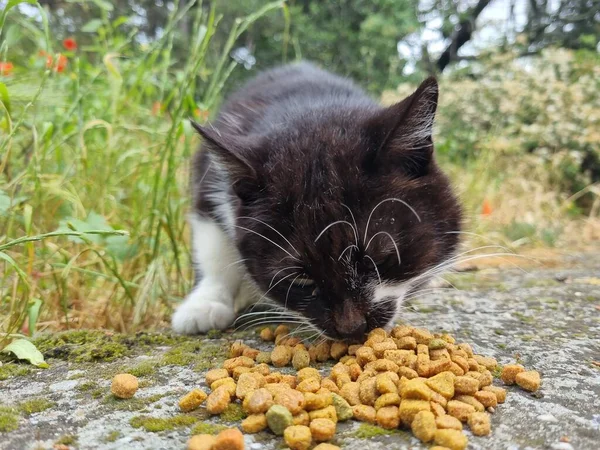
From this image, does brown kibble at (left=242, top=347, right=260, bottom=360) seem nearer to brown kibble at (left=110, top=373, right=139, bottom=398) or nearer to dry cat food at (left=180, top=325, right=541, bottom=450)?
dry cat food at (left=180, top=325, right=541, bottom=450)

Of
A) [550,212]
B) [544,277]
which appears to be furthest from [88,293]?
[550,212]

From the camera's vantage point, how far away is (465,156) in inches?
240

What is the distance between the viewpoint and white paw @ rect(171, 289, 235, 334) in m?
1.68

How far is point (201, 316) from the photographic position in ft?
5.57

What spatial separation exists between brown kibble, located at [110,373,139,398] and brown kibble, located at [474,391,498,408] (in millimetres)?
704

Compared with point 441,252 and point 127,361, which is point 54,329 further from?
point 441,252

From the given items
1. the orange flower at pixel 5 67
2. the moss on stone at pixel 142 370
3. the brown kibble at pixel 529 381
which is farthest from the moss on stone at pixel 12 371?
the brown kibble at pixel 529 381

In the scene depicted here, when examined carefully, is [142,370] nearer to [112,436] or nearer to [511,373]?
[112,436]

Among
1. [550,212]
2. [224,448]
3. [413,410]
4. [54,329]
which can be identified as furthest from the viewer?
[550,212]

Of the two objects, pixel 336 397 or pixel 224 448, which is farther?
pixel 336 397

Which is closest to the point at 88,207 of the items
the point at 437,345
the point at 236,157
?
the point at 236,157

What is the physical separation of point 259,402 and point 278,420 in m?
0.06

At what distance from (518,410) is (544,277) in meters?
1.54

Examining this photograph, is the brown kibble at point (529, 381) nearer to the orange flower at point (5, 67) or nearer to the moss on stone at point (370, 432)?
the moss on stone at point (370, 432)
